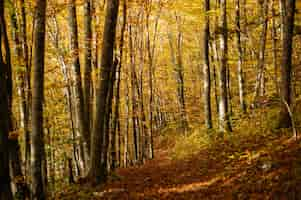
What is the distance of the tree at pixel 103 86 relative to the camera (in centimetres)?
993

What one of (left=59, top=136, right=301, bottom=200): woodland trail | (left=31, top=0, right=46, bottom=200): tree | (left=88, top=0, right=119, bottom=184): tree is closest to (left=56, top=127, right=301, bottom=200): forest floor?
(left=59, top=136, right=301, bottom=200): woodland trail

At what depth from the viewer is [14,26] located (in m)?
11.0

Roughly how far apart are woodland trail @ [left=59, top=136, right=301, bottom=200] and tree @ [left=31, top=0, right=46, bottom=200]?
1969 millimetres

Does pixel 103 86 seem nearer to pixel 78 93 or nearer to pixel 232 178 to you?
pixel 78 93

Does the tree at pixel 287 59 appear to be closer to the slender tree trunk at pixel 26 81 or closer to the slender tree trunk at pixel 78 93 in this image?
the slender tree trunk at pixel 78 93

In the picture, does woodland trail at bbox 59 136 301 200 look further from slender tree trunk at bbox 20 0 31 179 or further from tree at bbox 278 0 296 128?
slender tree trunk at bbox 20 0 31 179

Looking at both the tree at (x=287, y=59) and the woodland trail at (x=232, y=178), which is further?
the tree at (x=287, y=59)

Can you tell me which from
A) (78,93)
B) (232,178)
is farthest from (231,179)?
(78,93)

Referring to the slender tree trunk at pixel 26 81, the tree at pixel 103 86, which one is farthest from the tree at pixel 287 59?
the slender tree trunk at pixel 26 81

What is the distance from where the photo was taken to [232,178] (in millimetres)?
9086

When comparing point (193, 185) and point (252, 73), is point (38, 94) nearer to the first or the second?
point (193, 185)

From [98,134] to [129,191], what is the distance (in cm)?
182

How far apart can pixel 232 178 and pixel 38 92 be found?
512 centimetres

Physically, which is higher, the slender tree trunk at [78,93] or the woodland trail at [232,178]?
the slender tree trunk at [78,93]
